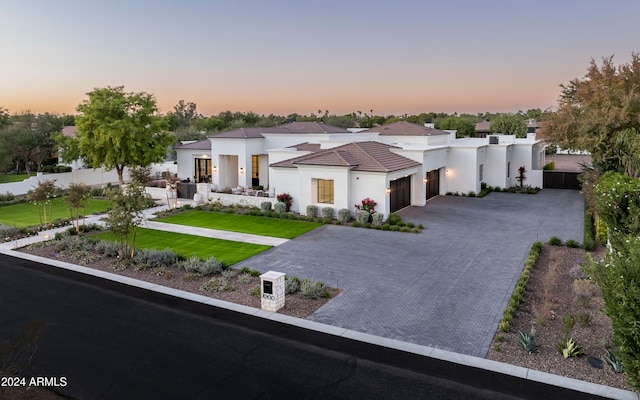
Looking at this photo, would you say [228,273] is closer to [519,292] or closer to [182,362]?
[182,362]

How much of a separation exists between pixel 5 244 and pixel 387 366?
19071mm

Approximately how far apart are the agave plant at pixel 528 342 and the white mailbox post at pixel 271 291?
233 inches

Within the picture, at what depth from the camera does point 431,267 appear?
15461 mm

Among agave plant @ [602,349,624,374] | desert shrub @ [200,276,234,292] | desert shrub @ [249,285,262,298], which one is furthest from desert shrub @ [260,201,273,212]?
agave plant @ [602,349,624,374]

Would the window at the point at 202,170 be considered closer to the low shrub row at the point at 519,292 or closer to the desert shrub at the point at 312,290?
the desert shrub at the point at 312,290

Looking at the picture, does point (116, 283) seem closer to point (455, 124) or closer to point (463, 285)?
point (463, 285)

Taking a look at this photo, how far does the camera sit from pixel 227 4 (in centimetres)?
2998

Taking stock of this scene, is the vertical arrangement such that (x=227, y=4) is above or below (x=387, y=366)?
above

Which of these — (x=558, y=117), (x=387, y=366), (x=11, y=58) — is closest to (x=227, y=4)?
(x=11, y=58)

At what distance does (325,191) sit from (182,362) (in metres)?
16.8

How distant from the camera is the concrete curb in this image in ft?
25.6

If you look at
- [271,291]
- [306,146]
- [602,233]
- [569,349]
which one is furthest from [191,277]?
[306,146]

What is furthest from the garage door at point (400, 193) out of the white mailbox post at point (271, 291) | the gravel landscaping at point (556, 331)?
the white mailbox post at point (271, 291)

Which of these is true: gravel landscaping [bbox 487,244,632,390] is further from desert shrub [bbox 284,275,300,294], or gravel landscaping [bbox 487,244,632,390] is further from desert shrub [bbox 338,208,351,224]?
desert shrub [bbox 338,208,351,224]
